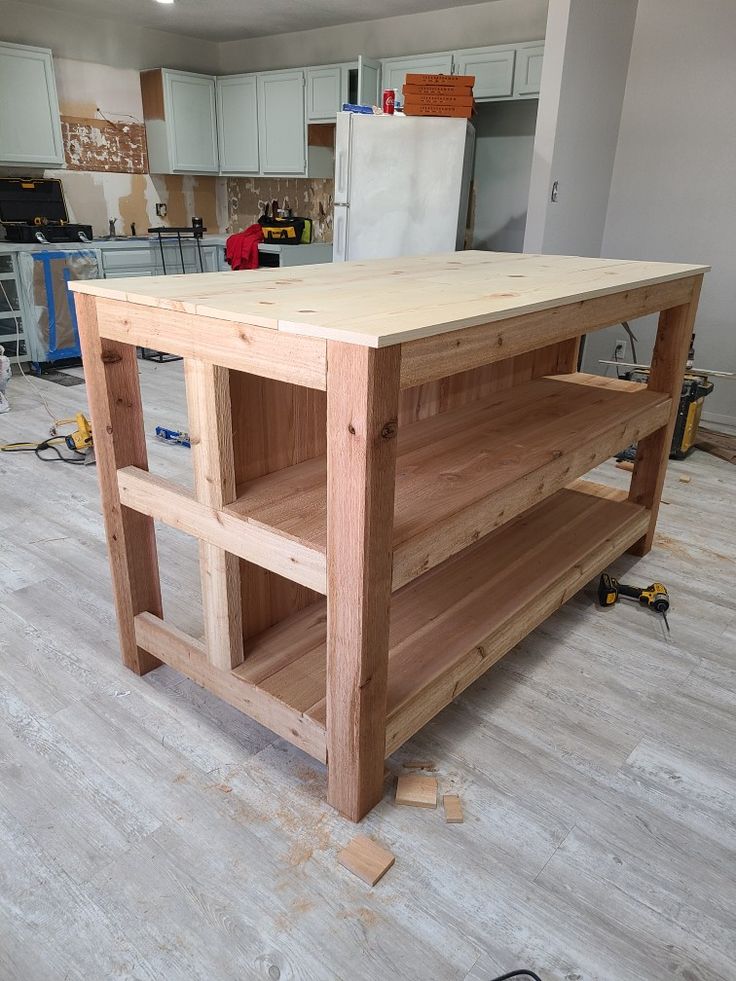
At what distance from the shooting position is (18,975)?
1.17 metres

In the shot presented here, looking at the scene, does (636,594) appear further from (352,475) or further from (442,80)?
(442,80)

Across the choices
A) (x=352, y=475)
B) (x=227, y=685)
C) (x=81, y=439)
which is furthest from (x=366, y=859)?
(x=81, y=439)

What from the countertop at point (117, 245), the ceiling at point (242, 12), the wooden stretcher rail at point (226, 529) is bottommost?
the wooden stretcher rail at point (226, 529)

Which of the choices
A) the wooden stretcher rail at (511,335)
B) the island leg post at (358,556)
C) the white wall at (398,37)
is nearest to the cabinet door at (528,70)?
the white wall at (398,37)

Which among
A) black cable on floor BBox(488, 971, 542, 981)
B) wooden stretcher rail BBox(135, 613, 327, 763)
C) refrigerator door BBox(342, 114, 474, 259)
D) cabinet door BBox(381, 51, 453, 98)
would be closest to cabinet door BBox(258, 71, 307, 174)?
cabinet door BBox(381, 51, 453, 98)

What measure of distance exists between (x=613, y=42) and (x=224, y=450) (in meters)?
4.03

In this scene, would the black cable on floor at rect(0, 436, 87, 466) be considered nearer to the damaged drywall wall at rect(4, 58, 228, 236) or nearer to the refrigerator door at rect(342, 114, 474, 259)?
the refrigerator door at rect(342, 114, 474, 259)

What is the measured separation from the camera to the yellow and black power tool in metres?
2.28

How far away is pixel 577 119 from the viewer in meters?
3.96

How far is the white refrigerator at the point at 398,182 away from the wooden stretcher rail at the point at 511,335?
106 inches

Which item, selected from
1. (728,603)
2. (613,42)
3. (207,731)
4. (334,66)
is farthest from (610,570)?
Answer: (334,66)

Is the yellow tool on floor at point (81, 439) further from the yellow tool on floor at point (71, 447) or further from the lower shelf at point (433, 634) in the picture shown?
the lower shelf at point (433, 634)

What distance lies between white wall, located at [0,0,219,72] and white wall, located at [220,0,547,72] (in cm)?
35

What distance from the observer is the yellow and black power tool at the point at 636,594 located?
2.28 meters
